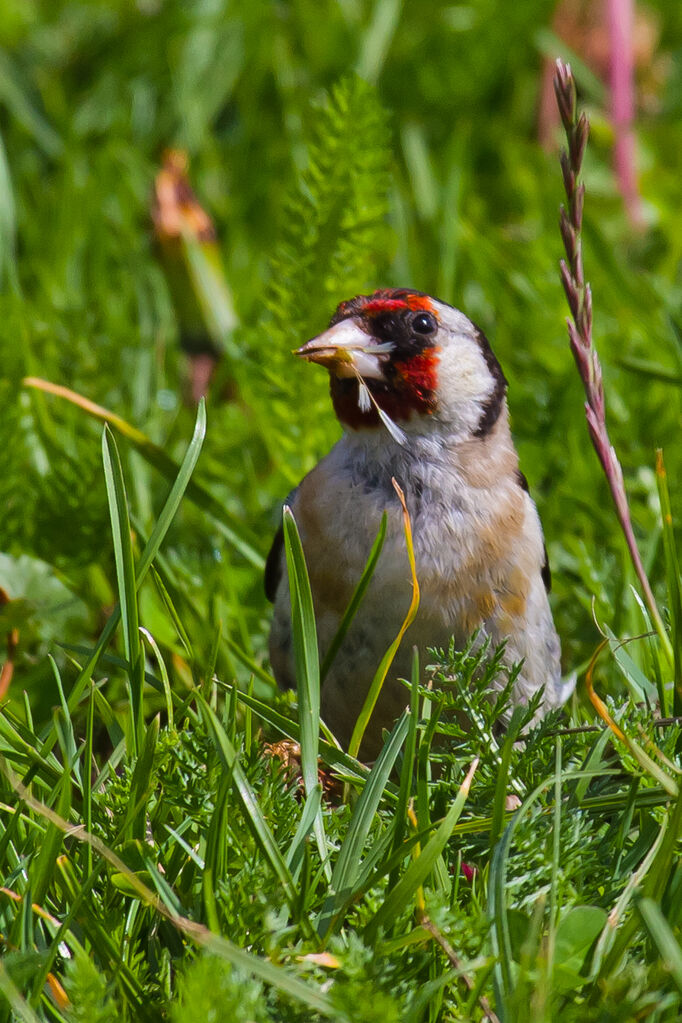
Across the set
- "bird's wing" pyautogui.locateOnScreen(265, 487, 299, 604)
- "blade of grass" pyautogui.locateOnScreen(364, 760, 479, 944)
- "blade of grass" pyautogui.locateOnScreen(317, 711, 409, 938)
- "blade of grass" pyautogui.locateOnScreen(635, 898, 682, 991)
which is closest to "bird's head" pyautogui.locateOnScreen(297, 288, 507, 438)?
"bird's wing" pyautogui.locateOnScreen(265, 487, 299, 604)

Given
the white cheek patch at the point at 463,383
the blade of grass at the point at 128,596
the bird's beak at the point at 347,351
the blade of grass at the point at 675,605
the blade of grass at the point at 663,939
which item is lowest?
the blade of grass at the point at 663,939

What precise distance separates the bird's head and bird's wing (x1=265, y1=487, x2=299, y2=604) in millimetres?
256

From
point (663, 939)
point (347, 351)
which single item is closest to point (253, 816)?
point (663, 939)

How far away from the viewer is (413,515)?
2195 millimetres

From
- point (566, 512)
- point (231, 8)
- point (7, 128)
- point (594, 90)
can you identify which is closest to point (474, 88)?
point (594, 90)

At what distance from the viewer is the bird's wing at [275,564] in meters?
2.41

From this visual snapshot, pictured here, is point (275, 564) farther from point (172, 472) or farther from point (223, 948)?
point (223, 948)

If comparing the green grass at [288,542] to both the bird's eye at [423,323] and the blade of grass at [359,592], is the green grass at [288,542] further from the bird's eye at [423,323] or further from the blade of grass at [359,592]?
the bird's eye at [423,323]

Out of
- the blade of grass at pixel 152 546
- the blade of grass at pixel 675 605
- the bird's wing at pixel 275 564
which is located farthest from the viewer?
the bird's wing at pixel 275 564

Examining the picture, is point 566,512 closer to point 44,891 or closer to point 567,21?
point 44,891

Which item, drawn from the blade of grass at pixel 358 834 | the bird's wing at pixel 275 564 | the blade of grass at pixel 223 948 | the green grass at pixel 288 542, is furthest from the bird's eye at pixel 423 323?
the blade of grass at pixel 223 948

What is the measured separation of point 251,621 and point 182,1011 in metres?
1.39

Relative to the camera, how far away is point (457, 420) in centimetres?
229

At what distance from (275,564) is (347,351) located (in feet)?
1.68
